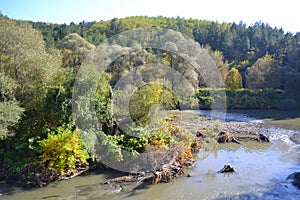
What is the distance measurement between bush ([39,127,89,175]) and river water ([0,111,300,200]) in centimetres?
80

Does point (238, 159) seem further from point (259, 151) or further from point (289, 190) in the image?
point (289, 190)

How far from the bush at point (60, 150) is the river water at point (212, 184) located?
2.63 feet

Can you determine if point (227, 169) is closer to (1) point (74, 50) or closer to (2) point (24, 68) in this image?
(2) point (24, 68)

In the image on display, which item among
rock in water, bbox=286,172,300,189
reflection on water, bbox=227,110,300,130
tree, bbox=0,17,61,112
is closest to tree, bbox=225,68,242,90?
reflection on water, bbox=227,110,300,130

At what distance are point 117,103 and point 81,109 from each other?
2.17 m

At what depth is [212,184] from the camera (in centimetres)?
1274

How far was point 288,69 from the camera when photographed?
4053cm

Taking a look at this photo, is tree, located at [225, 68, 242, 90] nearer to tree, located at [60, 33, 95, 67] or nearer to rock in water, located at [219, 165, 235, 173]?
tree, located at [60, 33, 95, 67]

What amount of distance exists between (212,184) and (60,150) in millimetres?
6588

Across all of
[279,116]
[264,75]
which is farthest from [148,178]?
[264,75]

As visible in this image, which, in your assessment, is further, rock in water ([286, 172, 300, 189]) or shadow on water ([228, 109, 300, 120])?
shadow on water ([228, 109, 300, 120])

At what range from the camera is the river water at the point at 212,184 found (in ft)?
37.9

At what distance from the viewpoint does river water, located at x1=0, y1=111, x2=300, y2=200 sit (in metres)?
11.6

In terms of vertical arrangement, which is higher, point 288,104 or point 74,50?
point 74,50
